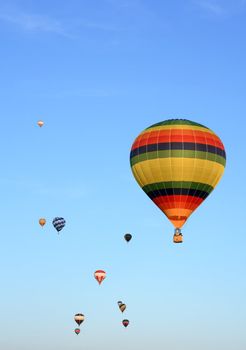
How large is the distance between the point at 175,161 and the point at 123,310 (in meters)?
33.7

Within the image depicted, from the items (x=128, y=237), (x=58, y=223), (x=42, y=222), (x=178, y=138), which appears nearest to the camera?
(x=178, y=138)

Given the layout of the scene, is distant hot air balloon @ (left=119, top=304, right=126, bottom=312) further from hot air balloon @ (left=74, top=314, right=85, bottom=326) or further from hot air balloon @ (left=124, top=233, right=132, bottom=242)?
hot air balloon @ (left=124, top=233, right=132, bottom=242)

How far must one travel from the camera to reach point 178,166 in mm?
75812

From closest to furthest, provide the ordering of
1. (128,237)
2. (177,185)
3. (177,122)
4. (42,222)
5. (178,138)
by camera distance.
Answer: (177,185) < (178,138) < (177,122) < (128,237) < (42,222)

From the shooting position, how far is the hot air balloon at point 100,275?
319 feet

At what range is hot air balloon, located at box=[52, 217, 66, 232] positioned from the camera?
101306 millimetres

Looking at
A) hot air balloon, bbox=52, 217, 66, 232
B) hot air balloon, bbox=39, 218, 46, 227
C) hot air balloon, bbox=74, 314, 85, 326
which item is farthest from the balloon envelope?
hot air balloon, bbox=74, 314, 85, 326

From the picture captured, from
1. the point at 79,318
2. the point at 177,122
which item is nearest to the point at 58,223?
the point at 79,318

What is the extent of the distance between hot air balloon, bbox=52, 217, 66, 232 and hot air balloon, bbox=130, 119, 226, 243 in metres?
25.6

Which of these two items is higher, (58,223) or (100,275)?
(58,223)

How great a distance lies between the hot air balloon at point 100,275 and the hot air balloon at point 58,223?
7039 mm

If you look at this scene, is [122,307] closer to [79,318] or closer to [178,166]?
[79,318]

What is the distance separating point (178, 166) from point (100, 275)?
26.0 metres

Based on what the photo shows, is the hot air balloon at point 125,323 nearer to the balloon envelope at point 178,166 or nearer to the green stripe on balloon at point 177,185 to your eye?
the balloon envelope at point 178,166
